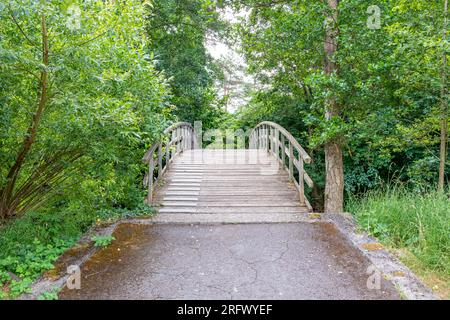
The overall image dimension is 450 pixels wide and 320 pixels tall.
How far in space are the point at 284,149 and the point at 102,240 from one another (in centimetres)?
467

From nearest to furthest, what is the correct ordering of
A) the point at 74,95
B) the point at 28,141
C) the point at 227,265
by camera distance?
1. the point at 74,95
2. the point at 227,265
3. the point at 28,141

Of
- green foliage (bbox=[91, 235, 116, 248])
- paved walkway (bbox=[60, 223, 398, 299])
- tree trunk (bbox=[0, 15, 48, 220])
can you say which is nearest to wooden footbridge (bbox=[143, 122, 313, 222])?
paved walkway (bbox=[60, 223, 398, 299])

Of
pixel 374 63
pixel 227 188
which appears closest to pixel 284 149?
pixel 227 188

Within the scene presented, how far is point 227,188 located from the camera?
21.2 feet

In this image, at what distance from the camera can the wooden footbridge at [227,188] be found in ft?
17.0

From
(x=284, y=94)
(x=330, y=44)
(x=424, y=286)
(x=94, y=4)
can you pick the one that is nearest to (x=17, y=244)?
(x=94, y=4)

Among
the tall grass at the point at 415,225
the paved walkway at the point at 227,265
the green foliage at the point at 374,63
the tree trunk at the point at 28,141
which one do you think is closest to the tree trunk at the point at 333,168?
the green foliage at the point at 374,63

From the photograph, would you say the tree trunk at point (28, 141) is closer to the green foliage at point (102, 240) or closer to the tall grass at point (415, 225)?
the green foliage at point (102, 240)

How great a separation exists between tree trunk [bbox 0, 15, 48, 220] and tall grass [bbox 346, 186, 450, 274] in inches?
163

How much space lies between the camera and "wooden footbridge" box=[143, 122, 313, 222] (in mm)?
5184

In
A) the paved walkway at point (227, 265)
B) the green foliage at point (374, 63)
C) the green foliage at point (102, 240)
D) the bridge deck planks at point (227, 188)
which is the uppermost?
the green foliage at point (374, 63)

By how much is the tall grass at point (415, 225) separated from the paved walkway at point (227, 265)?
0.58 meters

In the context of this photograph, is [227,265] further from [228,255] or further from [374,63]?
[374,63]

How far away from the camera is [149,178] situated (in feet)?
18.4
